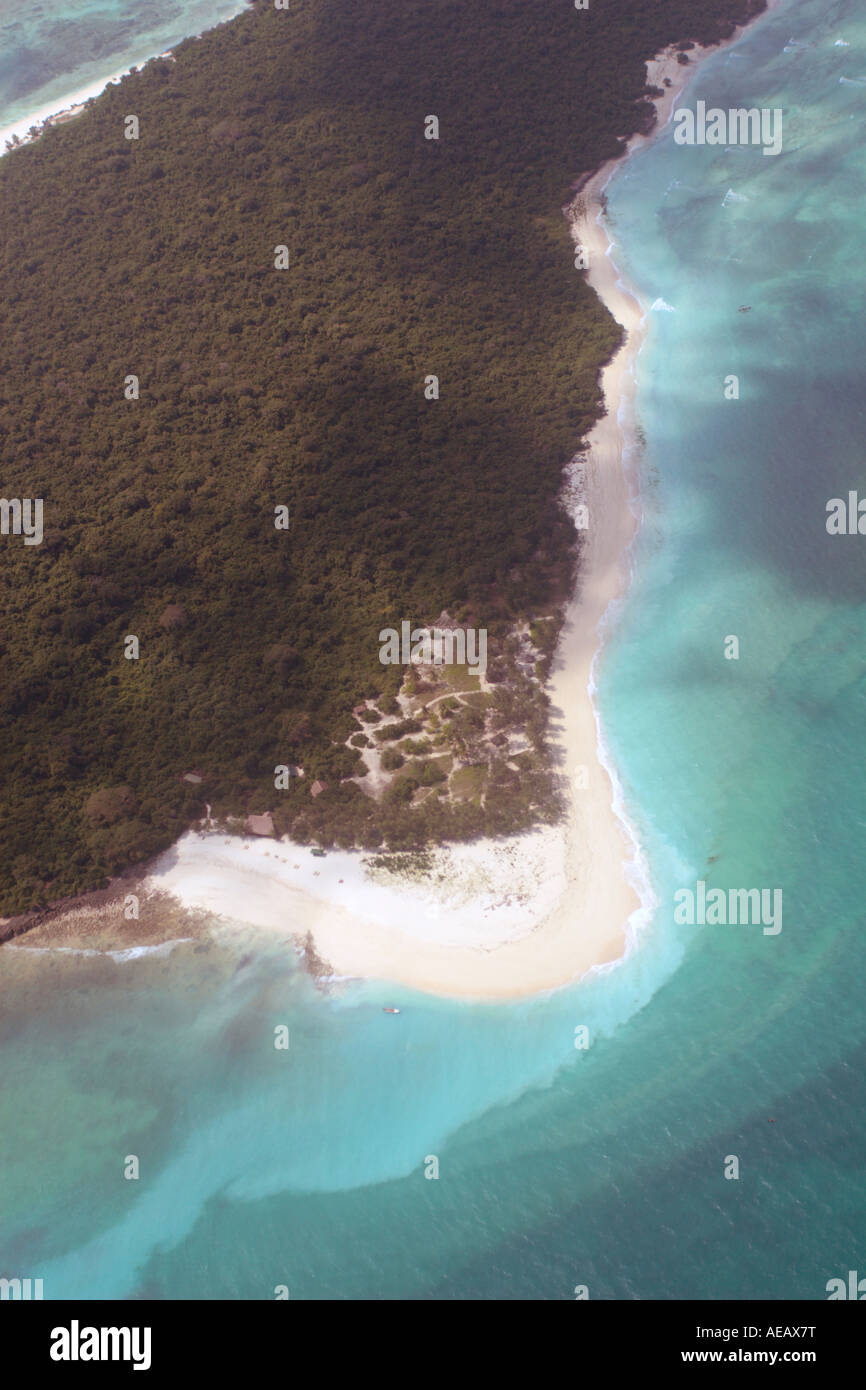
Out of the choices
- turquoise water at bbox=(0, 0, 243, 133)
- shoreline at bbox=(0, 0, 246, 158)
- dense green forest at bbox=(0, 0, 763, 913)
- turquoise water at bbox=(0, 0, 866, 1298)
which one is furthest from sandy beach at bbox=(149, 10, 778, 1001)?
turquoise water at bbox=(0, 0, 243, 133)

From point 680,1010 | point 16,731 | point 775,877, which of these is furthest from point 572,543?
point 16,731

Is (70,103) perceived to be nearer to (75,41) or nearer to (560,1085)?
(75,41)

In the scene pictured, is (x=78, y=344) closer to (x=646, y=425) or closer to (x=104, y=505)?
(x=104, y=505)

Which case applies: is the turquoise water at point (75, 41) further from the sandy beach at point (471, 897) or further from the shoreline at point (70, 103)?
the sandy beach at point (471, 897)

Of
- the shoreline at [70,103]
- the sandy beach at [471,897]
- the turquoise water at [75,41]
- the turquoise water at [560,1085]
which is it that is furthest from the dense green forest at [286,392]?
the turquoise water at [75,41]

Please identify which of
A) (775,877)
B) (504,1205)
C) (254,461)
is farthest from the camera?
(254,461)

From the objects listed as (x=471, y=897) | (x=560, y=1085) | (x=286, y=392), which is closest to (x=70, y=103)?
(x=286, y=392)
